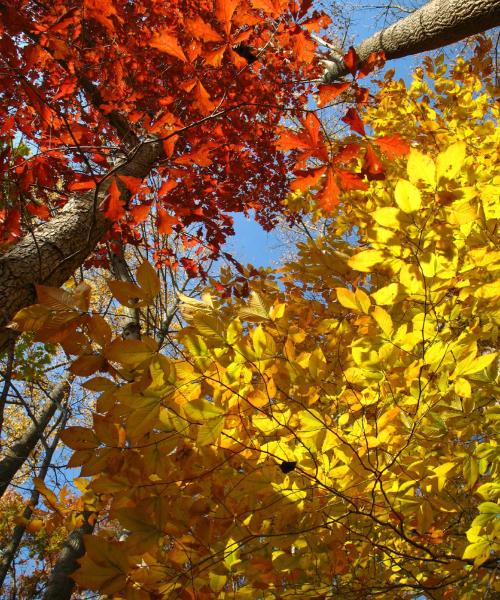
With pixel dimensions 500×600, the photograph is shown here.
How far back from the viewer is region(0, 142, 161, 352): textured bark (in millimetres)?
1711

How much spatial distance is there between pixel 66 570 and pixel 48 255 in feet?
10.8

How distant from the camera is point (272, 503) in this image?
0.97 meters

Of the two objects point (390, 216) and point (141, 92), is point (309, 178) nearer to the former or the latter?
point (390, 216)

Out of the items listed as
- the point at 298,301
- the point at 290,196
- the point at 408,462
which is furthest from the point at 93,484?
the point at 290,196

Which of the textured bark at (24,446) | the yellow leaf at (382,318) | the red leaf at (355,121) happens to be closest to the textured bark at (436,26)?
the red leaf at (355,121)

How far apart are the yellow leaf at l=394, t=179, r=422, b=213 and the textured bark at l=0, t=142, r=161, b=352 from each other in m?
0.93

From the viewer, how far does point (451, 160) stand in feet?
3.16

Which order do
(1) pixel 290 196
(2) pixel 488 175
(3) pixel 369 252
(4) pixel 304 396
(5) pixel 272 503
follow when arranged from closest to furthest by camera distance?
1. (5) pixel 272 503
2. (3) pixel 369 252
3. (4) pixel 304 396
4. (2) pixel 488 175
5. (1) pixel 290 196

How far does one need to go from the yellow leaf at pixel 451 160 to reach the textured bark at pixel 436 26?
1.75 m

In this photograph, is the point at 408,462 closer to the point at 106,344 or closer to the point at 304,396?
the point at 304,396

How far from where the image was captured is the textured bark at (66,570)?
3.37 m

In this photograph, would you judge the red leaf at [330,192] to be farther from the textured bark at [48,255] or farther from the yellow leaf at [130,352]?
the yellow leaf at [130,352]

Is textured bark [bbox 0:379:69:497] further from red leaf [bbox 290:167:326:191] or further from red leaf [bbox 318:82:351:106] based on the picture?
red leaf [bbox 318:82:351:106]

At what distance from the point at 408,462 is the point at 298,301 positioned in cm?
124
